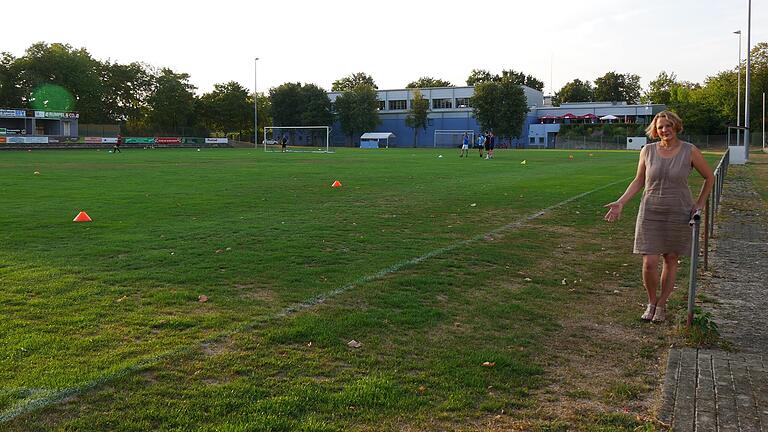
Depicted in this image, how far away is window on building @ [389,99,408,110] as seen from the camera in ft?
368

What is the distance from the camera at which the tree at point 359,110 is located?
101 meters

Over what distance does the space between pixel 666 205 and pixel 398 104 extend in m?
109

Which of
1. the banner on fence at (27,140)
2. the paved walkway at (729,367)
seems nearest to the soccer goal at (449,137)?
the banner on fence at (27,140)

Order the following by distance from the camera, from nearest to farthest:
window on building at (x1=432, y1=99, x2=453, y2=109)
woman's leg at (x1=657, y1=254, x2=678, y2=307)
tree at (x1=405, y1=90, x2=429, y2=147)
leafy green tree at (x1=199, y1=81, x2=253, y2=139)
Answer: woman's leg at (x1=657, y1=254, x2=678, y2=307)
leafy green tree at (x1=199, y1=81, x2=253, y2=139)
tree at (x1=405, y1=90, x2=429, y2=147)
window on building at (x1=432, y1=99, x2=453, y2=109)

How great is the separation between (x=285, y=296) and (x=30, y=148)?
58.9 m

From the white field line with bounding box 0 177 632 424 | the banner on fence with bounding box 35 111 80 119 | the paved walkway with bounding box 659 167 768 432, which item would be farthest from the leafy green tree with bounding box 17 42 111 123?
the paved walkway with bounding box 659 167 768 432

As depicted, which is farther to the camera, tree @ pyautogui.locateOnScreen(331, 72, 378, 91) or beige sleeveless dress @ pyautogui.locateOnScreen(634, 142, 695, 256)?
tree @ pyautogui.locateOnScreen(331, 72, 378, 91)

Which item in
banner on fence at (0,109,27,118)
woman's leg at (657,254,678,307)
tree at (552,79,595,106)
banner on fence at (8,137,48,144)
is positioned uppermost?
tree at (552,79,595,106)

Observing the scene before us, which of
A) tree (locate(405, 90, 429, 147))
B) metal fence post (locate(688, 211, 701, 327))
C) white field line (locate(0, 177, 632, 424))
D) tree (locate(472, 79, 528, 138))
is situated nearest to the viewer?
white field line (locate(0, 177, 632, 424))

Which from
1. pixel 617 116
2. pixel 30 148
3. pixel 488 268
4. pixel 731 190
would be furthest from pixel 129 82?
pixel 488 268

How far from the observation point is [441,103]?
360 feet

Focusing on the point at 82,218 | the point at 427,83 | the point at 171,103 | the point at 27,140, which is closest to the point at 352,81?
the point at 427,83

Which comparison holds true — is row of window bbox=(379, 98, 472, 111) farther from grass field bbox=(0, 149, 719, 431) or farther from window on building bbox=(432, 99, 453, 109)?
grass field bbox=(0, 149, 719, 431)

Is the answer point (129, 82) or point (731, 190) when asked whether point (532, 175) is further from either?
point (129, 82)
